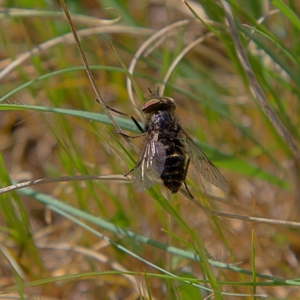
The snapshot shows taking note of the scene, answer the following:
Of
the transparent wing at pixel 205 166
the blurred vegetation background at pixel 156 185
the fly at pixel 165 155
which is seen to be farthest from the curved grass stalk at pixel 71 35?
the transparent wing at pixel 205 166

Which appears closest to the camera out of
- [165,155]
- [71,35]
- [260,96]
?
[260,96]

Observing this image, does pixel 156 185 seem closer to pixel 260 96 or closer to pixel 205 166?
pixel 205 166

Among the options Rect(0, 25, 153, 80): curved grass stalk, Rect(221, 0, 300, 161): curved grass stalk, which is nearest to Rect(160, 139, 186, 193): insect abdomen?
Rect(221, 0, 300, 161): curved grass stalk

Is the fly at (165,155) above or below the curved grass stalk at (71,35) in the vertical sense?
below

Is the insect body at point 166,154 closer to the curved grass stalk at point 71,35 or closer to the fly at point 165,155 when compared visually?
the fly at point 165,155

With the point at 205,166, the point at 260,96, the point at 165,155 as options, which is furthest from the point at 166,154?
the point at 260,96

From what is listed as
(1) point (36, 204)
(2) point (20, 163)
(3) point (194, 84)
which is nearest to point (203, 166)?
(3) point (194, 84)

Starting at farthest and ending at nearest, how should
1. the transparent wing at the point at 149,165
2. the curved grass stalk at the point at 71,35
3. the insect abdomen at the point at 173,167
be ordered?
the curved grass stalk at the point at 71,35 → the insect abdomen at the point at 173,167 → the transparent wing at the point at 149,165
